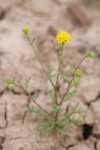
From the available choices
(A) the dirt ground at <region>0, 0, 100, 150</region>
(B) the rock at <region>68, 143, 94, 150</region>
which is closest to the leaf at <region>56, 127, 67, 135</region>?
(A) the dirt ground at <region>0, 0, 100, 150</region>

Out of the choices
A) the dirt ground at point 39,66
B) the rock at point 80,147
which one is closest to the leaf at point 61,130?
the dirt ground at point 39,66

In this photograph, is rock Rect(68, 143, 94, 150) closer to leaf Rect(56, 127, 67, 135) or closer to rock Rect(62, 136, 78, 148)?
rock Rect(62, 136, 78, 148)

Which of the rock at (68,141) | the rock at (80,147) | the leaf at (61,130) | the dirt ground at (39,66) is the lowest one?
the rock at (80,147)

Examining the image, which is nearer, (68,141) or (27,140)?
(27,140)

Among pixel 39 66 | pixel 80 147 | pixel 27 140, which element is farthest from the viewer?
pixel 39 66

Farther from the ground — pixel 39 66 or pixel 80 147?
pixel 39 66

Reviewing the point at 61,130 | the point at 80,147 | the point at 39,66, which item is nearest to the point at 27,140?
the point at 61,130

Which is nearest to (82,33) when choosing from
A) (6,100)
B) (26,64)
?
(26,64)

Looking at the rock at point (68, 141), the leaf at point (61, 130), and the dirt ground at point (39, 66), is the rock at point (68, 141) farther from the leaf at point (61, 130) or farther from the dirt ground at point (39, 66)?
the leaf at point (61, 130)

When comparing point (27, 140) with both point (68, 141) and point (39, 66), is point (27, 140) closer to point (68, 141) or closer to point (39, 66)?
point (68, 141)

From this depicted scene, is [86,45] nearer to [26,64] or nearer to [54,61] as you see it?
[54,61]
